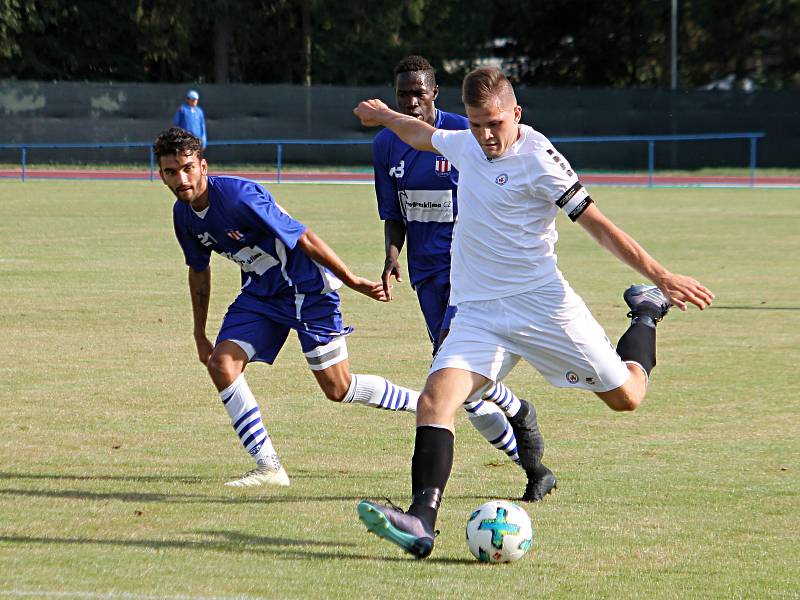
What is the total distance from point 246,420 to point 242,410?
0.17 ft

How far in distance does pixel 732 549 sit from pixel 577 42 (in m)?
→ 45.5

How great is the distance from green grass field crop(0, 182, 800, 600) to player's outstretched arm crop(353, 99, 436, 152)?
1.58 m

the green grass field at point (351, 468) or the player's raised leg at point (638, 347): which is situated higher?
the player's raised leg at point (638, 347)

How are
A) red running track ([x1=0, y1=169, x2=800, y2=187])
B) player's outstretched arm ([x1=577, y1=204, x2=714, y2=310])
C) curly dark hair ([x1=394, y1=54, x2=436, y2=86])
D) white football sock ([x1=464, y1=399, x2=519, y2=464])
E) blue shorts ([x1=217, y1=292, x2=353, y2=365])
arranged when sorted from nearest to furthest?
player's outstretched arm ([x1=577, y1=204, x2=714, y2=310]) → white football sock ([x1=464, y1=399, x2=519, y2=464]) → blue shorts ([x1=217, y1=292, x2=353, y2=365]) → curly dark hair ([x1=394, y1=54, x2=436, y2=86]) → red running track ([x1=0, y1=169, x2=800, y2=187])

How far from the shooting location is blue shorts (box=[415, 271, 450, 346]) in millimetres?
6914

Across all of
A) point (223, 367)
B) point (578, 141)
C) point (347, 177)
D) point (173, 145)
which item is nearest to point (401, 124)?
point (173, 145)

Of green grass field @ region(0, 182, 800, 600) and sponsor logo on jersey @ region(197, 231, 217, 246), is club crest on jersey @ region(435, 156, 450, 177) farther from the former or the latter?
green grass field @ region(0, 182, 800, 600)

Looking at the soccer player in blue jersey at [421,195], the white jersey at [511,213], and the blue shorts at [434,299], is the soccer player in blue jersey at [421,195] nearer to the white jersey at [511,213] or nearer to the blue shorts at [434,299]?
the blue shorts at [434,299]

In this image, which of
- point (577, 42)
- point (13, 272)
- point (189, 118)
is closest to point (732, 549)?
point (13, 272)

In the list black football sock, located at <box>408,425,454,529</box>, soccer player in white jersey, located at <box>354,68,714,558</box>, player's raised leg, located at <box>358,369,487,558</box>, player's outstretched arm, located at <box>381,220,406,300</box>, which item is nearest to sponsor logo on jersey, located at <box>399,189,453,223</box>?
player's outstretched arm, located at <box>381,220,406,300</box>

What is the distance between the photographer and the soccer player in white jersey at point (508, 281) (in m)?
5.26

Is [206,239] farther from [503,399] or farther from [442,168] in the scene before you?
[503,399]

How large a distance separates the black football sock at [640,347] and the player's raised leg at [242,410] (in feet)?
5.45

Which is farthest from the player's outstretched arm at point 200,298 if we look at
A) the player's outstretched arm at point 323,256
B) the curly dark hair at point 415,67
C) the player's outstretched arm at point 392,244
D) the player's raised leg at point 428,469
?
the player's raised leg at point 428,469
